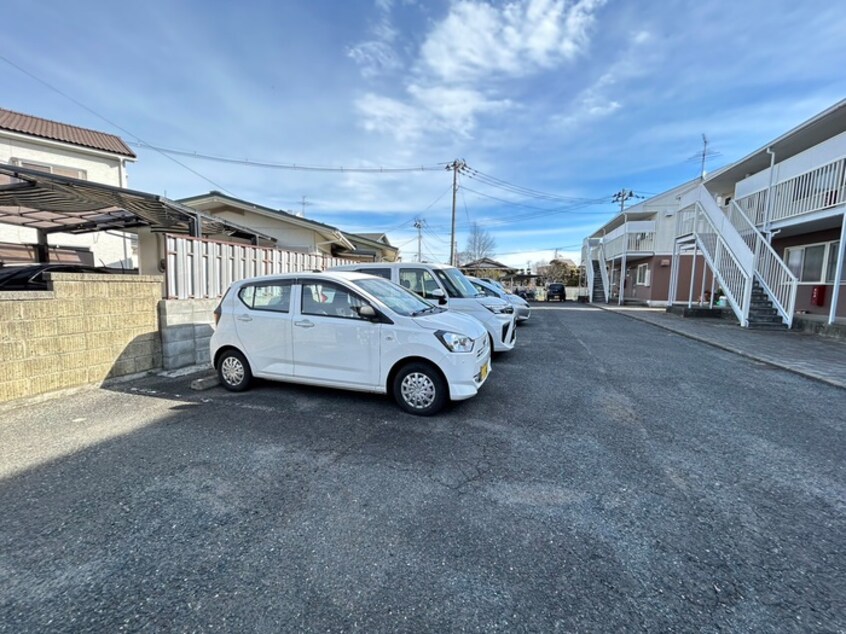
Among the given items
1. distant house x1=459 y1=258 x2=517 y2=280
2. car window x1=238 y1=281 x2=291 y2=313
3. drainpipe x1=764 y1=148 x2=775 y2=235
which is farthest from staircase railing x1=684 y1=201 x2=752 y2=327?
distant house x1=459 y1=258 x2=517 y2=280

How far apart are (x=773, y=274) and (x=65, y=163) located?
66.6 feet

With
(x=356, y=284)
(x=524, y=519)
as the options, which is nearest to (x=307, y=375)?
(x=356, y=284)

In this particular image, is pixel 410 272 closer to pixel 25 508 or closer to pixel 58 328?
pixel 58 328

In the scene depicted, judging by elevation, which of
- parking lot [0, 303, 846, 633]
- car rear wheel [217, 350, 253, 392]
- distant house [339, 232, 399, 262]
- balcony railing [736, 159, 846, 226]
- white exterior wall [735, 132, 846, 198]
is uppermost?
white exterior wall [735, 132, 846, 198]

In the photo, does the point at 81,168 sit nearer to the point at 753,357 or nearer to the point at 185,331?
the point at 185,331

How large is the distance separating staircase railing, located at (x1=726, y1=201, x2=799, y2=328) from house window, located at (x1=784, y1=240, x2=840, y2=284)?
4.46 feet

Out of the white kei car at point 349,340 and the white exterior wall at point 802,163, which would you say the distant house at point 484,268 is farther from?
the white kei car at point 349,340

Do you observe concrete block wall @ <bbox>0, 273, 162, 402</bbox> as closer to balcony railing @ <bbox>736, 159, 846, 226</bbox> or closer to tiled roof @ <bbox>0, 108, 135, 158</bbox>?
tiled roof @ <bbox>0, 108, 135, 158</bbox>

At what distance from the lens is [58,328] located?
4.58 meters

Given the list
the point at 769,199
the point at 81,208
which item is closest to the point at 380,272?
the point at 81,208

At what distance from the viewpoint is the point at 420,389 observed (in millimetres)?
4027

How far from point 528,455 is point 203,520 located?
8.00 ft

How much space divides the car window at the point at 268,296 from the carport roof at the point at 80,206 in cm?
255

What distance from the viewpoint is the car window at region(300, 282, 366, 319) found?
14.1ft
